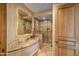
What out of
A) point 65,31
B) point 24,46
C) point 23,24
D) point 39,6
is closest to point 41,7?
point 39,6

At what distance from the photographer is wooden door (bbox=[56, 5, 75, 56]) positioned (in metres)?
1.62

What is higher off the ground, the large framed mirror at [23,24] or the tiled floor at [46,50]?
the large framed mirror at [23,24]

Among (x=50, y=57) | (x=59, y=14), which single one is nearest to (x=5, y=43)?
(x=50, y=57)

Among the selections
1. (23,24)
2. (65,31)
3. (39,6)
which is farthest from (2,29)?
(65,31)

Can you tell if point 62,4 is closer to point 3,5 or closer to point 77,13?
point 77,13

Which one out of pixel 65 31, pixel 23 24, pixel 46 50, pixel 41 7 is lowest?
pixel 46 50

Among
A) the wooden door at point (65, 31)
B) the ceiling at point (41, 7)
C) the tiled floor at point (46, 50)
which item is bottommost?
the tiled floor at point (46, 50)

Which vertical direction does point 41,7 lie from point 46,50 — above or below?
above

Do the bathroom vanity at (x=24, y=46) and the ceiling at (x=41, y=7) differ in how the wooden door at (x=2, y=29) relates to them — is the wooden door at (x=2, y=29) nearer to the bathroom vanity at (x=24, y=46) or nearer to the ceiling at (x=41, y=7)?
the bathroom vanity at (x=24, y=46)

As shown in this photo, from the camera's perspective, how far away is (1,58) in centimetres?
158

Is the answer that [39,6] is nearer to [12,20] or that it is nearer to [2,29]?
[12,20]

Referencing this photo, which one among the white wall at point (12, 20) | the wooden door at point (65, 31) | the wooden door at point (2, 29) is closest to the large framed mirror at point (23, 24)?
the white wall at point (12, 20)

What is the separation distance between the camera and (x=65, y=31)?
1.64 meters

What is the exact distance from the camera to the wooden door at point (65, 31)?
1.62m
